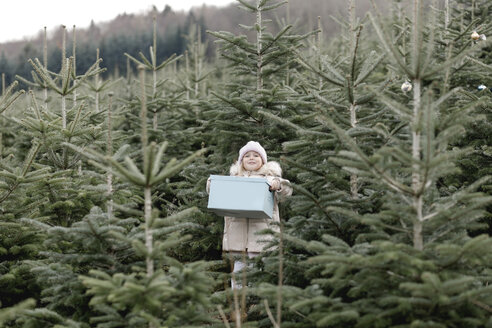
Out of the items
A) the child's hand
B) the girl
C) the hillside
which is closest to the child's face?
the girl

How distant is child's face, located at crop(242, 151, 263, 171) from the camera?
5680 mm

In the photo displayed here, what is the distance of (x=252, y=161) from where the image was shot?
568 cm

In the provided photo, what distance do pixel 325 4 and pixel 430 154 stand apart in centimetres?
4863

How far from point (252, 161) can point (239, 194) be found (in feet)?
2.95

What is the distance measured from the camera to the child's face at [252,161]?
18.6 feet

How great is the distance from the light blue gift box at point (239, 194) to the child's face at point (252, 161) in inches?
32.3

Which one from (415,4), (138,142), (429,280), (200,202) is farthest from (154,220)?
(138,142)

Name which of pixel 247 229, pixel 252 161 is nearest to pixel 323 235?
pixel 247 229

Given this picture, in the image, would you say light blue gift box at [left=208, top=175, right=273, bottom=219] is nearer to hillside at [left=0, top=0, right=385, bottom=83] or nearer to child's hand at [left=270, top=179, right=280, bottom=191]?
child's hand at [left=270, top=179, right=280, bottom=191]

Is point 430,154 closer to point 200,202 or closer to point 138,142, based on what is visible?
point 200,202

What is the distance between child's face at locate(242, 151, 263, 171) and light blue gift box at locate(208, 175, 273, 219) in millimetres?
821

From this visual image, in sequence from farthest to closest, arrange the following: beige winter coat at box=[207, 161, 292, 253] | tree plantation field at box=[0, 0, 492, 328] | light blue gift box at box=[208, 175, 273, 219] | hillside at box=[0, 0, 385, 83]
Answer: hillside at box=[0, 0, 385, 83] < beige winter coat at box=[207, 161, 292, 253] < light blue gift box at box=[208, 175, 273, 219] < tree plantation field at box=[0, 0, 492, 328]

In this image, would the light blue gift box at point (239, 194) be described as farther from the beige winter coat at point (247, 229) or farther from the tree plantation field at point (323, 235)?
the beige winter coat at point (247, 229)

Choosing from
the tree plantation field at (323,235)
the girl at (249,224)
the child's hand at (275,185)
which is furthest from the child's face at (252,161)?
the tree plantation field at (323,235)
